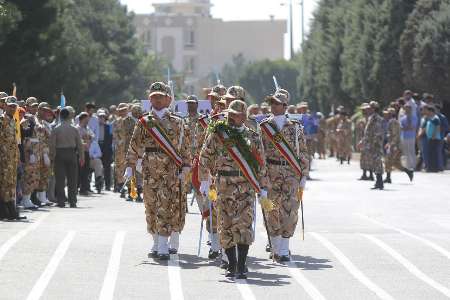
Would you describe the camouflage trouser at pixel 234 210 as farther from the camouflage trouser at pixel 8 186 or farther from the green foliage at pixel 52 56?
the green foliage at pixel 52 56

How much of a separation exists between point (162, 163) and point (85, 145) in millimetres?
13700

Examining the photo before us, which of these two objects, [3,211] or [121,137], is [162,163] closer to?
[3,211]

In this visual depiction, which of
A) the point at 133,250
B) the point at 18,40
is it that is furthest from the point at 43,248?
the point at 18,40

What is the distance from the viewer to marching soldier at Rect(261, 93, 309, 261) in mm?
17328

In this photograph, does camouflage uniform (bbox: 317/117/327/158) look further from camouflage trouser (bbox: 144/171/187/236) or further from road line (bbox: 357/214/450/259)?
camouflage trouser (bbox: 144/171/187/236)

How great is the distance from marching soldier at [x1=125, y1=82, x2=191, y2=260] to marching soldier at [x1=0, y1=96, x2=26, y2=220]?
547 cm

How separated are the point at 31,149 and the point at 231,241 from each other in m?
10.9

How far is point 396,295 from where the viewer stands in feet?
46.7

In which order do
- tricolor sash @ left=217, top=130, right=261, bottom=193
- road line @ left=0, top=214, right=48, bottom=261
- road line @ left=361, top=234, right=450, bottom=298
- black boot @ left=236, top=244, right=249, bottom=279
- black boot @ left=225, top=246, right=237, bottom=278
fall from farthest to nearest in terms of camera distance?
road line @ left=0, top=214, right=48, bottom=261
tricolor sash @ left=217, top=130, right=261, bottom=193
black boot @ left=225, top=246, right=237, bottom=278
black boot @ left=236, top=244, right=249, bottom=279
road line @ left=361, top=234, right=450, bottom=298

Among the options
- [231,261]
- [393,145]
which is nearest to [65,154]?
[393,145]

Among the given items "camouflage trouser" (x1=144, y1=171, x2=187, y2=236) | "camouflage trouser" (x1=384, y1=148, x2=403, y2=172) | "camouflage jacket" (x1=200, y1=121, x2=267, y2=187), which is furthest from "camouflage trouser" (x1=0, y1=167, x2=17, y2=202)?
"camouflage trouser" (x1=384, y1=148, x2=403, y2=172)

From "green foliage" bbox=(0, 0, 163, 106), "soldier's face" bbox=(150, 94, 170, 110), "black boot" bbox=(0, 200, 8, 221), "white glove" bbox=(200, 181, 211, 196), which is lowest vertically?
"black boot" bbox=(0, 200, 8, 221)

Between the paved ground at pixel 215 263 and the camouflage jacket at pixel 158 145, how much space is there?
1095 millimetres

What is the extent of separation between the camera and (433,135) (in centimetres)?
4050
